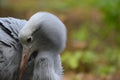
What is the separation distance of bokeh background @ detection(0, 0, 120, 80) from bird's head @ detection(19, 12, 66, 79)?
232 centimetres

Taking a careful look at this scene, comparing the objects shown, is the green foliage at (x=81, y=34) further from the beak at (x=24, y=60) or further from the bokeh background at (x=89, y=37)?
the beak at (x=24, y=60)

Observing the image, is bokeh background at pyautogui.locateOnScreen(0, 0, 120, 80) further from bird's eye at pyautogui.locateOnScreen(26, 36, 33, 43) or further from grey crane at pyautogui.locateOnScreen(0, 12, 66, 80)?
bird's eye at pyautogui.locateOnScreen(26, 36, 33, 43)

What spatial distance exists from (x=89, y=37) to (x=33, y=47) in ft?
12.0

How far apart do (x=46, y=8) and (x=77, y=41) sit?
7.36 feet

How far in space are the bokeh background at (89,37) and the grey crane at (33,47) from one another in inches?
88.2

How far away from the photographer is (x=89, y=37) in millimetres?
6234

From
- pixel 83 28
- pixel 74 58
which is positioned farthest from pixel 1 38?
pixel 83 28

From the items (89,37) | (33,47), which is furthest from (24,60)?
(89,37)

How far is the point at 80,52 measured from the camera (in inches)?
219

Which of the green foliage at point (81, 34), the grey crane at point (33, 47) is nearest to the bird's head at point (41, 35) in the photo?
the grey crane at point (33, 47)

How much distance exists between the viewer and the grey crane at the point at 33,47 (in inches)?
102

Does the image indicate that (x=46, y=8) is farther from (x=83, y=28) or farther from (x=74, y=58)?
(x=74, y=58)

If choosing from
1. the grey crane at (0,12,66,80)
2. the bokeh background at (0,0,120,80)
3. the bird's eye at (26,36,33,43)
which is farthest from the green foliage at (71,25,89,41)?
the bird's eye at (26,36,33,43)

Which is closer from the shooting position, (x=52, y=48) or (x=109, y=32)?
(x=52, y=48)
